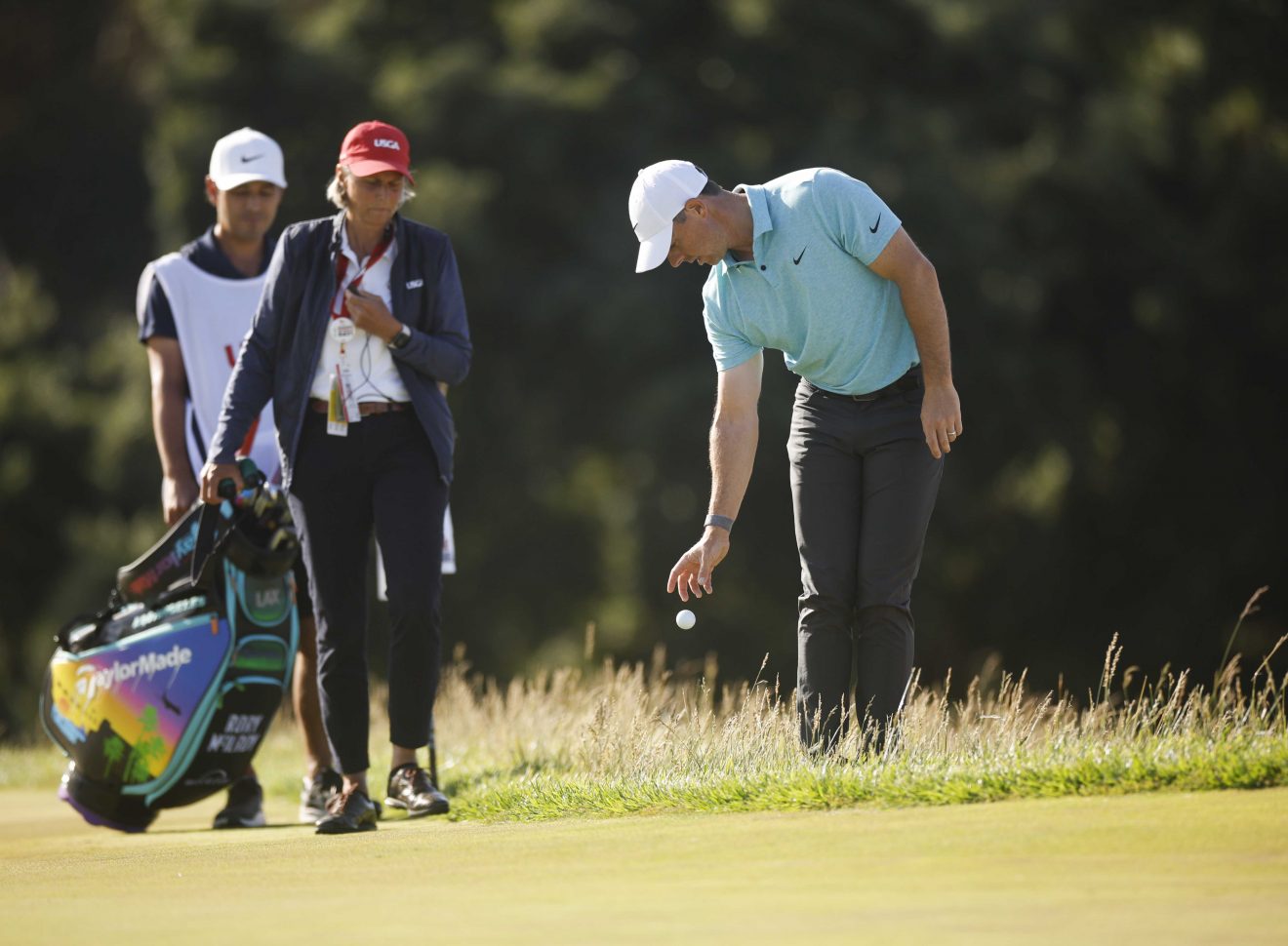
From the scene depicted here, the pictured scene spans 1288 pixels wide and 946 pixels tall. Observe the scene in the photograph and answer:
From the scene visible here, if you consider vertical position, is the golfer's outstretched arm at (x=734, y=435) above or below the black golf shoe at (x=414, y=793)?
above

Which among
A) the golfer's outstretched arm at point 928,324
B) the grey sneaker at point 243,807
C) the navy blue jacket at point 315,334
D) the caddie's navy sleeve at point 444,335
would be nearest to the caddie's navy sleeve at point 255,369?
the navy blue jacket at point 315,334

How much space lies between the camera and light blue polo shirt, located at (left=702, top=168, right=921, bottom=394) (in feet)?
19.4

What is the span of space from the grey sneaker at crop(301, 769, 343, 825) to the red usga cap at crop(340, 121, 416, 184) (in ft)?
7.04

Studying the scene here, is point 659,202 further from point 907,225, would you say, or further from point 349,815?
point 907,225

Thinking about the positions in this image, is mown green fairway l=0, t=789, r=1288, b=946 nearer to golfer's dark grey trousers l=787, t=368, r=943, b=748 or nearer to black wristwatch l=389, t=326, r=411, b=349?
golfer's dark grey trousers l=787, t=368, r=943, b=748

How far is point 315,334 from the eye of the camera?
6.39 m

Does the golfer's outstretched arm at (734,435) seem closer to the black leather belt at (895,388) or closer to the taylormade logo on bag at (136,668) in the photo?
the black leather belt at (895,388)

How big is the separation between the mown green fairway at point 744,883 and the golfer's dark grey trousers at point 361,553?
3.00ft

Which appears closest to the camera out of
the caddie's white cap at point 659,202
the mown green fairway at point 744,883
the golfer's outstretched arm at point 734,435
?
the mown green fairway at point 744,883

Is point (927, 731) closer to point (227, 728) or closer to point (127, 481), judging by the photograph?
point (227, 728)

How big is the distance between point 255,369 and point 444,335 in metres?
0.62

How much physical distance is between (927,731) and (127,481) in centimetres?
1888

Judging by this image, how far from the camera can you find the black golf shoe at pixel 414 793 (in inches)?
251

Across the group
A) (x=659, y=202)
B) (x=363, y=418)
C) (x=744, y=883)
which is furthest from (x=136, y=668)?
(x=744, y=883)
